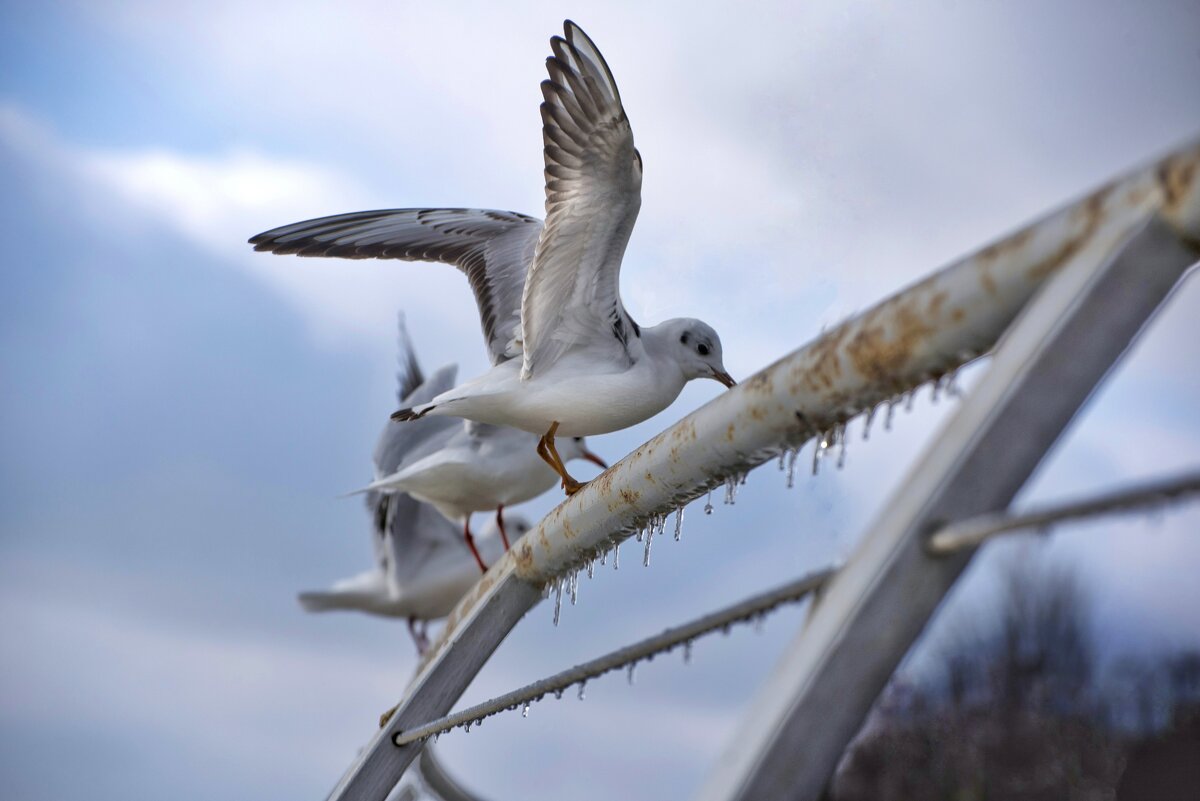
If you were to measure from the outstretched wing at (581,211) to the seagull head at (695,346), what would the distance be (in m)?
0.12

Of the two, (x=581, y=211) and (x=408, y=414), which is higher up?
(x=581, y=211)

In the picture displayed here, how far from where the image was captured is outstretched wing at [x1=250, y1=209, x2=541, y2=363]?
2941 mm

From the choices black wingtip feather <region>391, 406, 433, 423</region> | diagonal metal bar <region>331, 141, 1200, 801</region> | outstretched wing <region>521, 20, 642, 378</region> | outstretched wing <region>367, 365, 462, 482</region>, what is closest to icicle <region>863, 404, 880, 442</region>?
diagonal metal bar <region>331, 141, 1200, 801</region>

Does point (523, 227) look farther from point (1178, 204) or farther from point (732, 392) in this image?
point (1178, 204)

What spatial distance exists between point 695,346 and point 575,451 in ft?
5.78

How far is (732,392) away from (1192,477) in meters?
0.46

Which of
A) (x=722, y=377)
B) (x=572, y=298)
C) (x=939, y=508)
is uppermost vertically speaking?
(x=939, y=508)

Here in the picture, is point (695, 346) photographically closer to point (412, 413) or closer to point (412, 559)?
point (412, 413)

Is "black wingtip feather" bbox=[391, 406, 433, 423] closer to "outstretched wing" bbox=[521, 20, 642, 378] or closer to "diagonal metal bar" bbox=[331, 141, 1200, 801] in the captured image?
"outstretched wing" bbox=[521, 20, 642, 378]

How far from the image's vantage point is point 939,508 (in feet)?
2.01

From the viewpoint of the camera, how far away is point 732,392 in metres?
0.95

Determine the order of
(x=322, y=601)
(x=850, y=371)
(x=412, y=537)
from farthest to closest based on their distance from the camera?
(x=322, y=601) < (x=412, y=537) < (x=850, y=371)

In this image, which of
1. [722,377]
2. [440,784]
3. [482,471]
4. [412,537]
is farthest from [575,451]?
[440,784]

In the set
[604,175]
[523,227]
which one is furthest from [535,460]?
[604,175]
